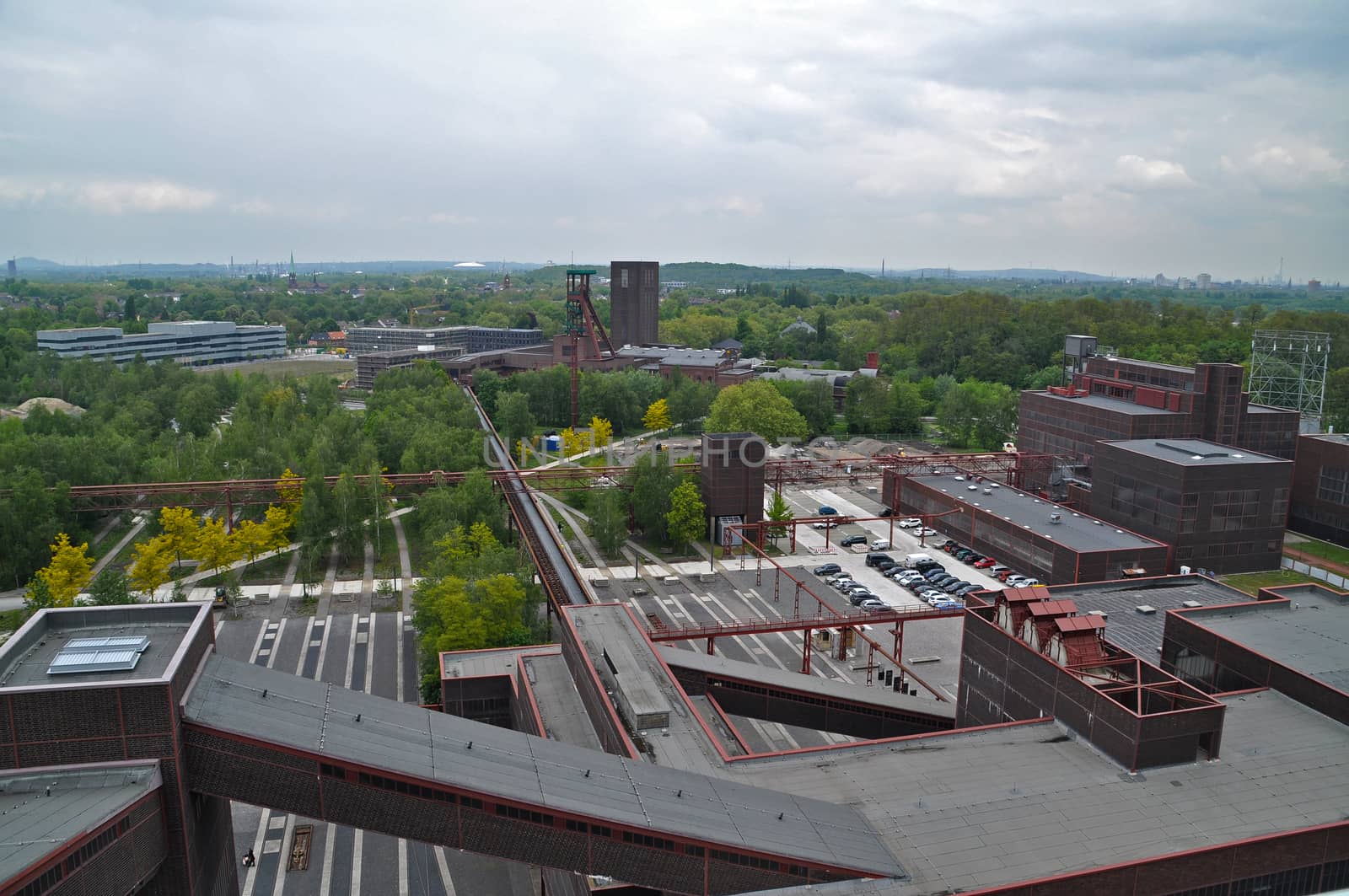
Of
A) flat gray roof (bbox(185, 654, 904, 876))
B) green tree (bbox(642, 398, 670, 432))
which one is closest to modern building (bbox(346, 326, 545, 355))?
green tree (bbox(642, 398, 670, 432))

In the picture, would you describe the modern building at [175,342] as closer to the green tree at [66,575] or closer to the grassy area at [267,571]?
the grassy area at [267,571]

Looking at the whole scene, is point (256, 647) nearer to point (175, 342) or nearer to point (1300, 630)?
point (1300, 630)

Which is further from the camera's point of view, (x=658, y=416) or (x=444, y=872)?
(x=658, y=416)

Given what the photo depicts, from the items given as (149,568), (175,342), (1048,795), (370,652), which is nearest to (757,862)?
(1048,795)

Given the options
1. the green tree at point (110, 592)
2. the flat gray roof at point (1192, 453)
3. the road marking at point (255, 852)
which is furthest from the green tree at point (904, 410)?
the road marking at point (255, 852)

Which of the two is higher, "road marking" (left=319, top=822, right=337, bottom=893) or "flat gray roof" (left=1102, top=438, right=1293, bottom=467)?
"flat gray roof" (left=1102, top=438, right=1293, bottom=467)

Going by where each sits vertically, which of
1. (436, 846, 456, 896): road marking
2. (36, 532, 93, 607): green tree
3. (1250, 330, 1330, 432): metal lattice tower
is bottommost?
(436, 846, 456, 896): road marking

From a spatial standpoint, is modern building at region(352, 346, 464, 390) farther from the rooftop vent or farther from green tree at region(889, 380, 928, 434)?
the rooftop vent
